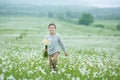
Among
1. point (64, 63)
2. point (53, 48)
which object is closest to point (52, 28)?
point (53, 48)

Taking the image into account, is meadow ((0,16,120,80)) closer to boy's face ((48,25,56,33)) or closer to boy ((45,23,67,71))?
boy ((45,23,67,71))

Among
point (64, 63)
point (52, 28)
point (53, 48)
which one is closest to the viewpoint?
point (52, 28)

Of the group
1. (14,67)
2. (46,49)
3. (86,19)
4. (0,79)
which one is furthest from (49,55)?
(86,19)

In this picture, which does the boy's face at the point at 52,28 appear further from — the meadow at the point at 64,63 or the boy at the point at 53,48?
the meadow at the point at 64,63

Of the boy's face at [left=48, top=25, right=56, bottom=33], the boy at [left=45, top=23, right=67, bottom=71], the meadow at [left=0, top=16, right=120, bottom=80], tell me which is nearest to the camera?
the meadow at [left=0, top=16, right=120, bottom=80]

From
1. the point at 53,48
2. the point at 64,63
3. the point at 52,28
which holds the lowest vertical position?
the point at 64,63

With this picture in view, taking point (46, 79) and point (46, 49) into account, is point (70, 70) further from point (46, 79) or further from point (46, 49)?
point (46, 79)

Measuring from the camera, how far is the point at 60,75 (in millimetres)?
9750

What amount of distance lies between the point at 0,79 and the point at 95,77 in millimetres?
3625

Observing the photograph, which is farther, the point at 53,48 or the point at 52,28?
the point at 53,48

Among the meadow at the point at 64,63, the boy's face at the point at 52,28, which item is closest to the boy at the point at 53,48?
the boy's face at the point at 52,28

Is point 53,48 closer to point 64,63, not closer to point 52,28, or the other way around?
point 52,28

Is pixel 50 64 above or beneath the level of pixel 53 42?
beneath

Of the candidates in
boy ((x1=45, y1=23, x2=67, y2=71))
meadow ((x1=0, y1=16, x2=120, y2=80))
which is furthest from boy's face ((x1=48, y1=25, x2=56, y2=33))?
meadow ((x1=0, y1=16, x2=120, y2=80))
